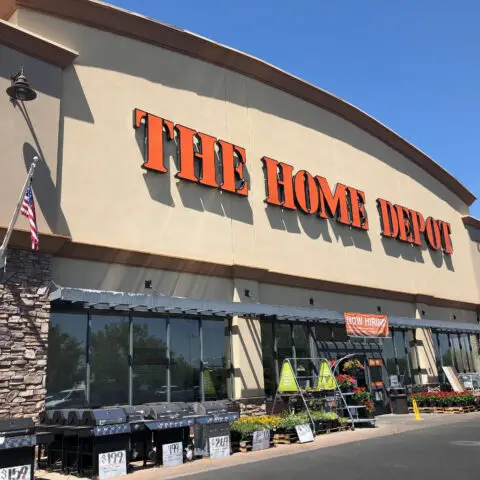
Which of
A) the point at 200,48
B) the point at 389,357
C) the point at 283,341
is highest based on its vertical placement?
the point at 200,48

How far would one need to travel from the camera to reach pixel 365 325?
834 inches

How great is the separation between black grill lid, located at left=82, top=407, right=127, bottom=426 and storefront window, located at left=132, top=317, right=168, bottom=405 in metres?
4.07

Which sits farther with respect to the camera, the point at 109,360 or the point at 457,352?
the point at 457,352

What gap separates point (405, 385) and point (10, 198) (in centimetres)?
2028

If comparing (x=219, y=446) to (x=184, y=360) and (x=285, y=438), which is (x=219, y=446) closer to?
(x=285, y=438)

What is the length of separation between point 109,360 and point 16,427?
533 cm

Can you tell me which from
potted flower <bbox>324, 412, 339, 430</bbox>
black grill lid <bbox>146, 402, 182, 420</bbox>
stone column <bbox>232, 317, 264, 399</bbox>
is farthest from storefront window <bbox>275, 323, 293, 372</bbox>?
black grill lid <bbox>146, 402, 182, 420</bbox>

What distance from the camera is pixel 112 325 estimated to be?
1552cm

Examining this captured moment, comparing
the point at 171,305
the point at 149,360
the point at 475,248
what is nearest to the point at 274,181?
the point at 171,305

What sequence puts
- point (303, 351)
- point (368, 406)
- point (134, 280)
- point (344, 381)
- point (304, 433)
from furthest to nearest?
point (303, 351), point (344, 381), point (368, 406), point (134, 280), point (304, 433)

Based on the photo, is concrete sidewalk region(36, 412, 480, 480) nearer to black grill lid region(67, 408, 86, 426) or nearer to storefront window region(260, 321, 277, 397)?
black grill lid region(67, 408, 86, 426)

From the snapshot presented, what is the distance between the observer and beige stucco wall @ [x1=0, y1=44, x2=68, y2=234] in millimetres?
13602

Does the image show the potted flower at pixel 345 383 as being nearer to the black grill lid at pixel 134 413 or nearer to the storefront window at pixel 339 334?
the storefront window at pixel 339 334

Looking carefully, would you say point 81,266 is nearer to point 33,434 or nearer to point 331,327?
point 33,434
